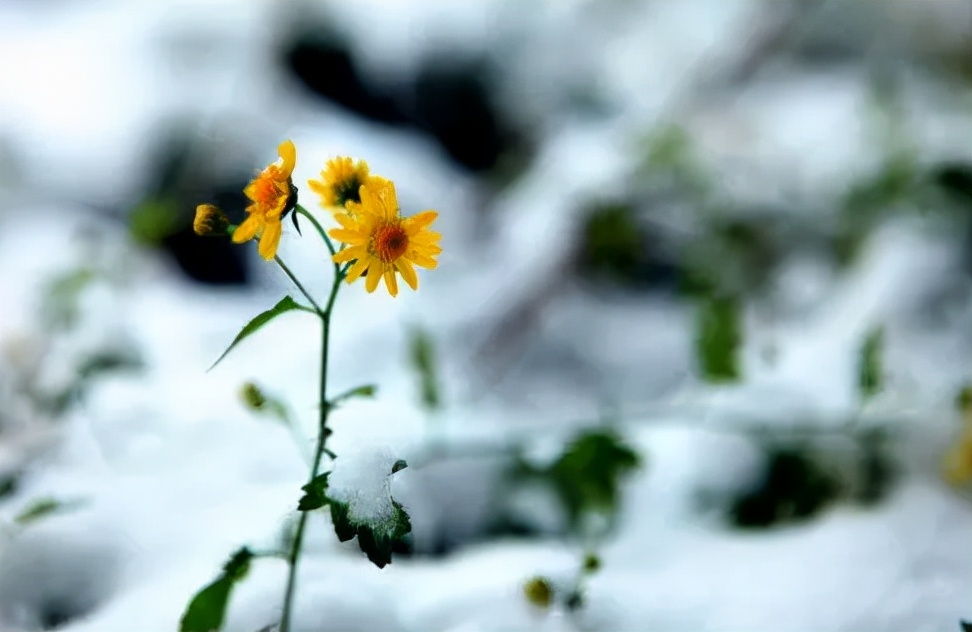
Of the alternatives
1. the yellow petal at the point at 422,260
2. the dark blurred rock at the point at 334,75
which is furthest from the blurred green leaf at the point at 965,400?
the dark blurred rock at the point at 334,75

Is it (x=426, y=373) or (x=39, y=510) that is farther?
(x=426, y=373)

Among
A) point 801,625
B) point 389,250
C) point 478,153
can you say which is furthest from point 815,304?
point 389,250

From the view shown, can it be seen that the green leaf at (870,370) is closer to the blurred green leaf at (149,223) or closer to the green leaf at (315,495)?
the green leaf at (315,495)

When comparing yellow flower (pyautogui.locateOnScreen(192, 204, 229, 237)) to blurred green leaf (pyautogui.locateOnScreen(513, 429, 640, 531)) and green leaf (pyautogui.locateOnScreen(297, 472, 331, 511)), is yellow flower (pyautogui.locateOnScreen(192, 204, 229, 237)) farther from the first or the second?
blurred green leaf (pyautogui.locateOnScreen(513, 429, 640, 531))

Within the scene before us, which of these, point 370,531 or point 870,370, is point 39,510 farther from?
point 870,370

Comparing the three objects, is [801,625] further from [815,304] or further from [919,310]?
[815,304]

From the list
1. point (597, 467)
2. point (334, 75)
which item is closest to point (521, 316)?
point (597, 467)
